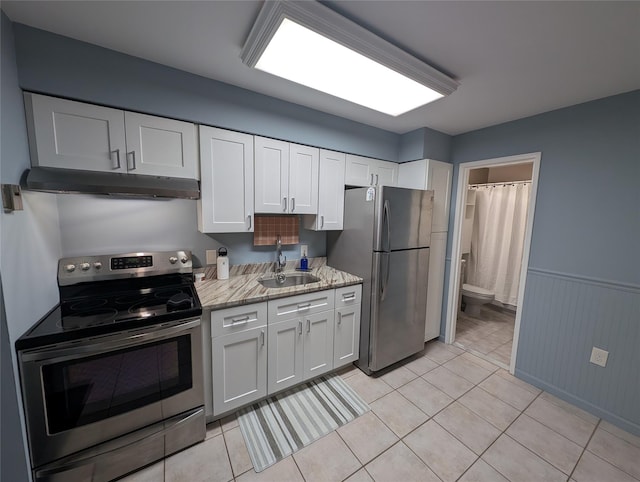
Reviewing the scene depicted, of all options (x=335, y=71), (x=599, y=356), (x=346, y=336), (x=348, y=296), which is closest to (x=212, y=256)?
(x=348, y=296)

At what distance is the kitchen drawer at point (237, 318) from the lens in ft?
5.25

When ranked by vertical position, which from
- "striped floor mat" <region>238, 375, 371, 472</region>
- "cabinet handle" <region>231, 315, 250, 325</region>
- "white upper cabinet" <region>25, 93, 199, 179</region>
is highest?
"white upper cabinet" <region>25, 93, 199, 179</region>

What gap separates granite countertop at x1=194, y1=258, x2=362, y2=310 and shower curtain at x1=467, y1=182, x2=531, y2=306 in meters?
2.94

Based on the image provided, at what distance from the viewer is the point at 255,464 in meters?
1.46

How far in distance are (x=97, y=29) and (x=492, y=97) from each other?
8.54 ft

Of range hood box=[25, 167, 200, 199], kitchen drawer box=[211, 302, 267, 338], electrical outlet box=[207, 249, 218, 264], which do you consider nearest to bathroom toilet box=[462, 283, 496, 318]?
kitchen drawer box=[211, 302, 267, 338]

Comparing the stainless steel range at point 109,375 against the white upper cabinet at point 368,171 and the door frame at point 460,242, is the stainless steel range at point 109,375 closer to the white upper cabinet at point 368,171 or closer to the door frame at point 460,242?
the white upper cabinet at point 368,171

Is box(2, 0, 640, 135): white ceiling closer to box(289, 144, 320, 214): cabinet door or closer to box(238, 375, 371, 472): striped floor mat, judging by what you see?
box(289, 144, 320, 214): cabinet door

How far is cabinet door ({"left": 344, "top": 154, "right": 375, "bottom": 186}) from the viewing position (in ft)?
7.95

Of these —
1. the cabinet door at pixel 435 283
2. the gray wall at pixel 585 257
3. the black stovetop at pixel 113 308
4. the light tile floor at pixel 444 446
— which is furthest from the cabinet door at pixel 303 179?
the gray wall at pixel 585 257

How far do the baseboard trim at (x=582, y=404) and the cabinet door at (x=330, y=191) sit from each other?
230 centimetres

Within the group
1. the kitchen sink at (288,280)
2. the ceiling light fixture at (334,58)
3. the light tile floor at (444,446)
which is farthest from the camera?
the kitchen sink at (288,280)

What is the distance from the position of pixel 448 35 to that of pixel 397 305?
77.9 inches

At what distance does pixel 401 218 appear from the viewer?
2.20m
